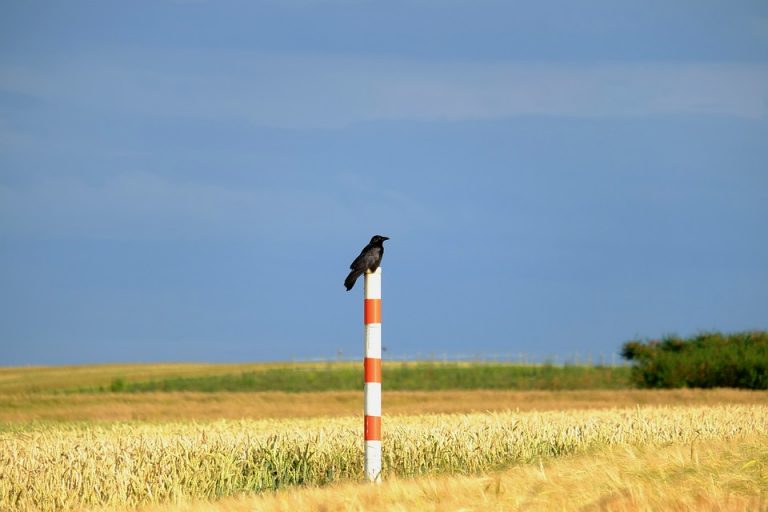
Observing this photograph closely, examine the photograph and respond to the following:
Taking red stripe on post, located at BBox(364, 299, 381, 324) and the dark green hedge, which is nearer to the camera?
red stripe on post, located at BBox(364, 299, 381, 324)

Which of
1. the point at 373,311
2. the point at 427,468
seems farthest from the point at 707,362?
the point at 373,311

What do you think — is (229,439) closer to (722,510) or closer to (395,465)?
(395,465)

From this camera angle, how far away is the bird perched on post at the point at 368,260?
8336 mm

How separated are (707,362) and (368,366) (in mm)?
29562

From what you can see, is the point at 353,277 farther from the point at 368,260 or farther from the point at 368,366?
the point at 368,366

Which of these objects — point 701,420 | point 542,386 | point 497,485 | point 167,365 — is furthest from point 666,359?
point 167,365

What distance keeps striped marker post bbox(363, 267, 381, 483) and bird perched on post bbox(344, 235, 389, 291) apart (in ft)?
0.32

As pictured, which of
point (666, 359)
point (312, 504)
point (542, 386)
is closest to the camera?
point (312, 504)

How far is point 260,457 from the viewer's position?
30.9ft

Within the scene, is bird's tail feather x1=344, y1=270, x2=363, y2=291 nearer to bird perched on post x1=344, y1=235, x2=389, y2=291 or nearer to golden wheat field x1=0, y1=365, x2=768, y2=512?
bird perched on post x1=344, y1=235, x2=389, y2=291

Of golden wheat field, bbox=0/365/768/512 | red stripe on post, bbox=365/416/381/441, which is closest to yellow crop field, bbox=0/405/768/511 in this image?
golden wheat field, bbox=0/365/768/512

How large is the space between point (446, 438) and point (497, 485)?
12.3 feet

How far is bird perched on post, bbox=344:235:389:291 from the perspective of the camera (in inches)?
328

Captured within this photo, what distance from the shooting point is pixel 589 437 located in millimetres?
10859
